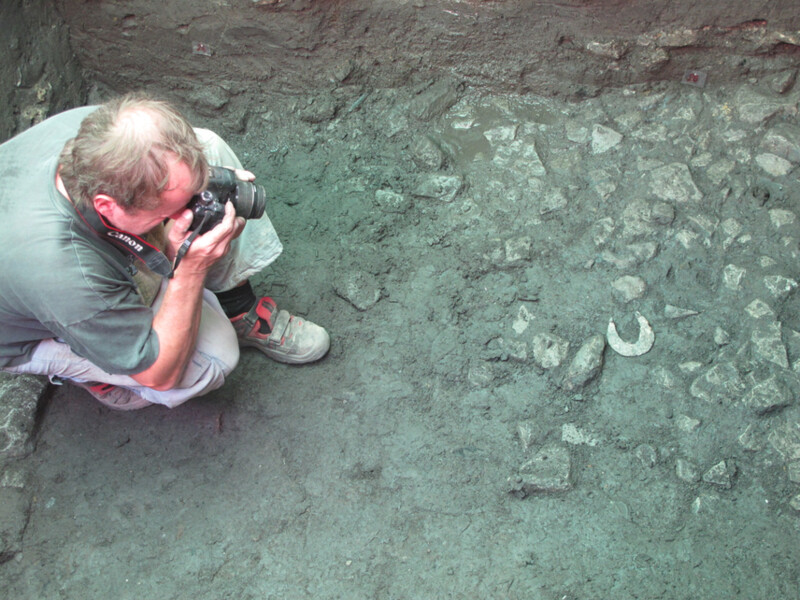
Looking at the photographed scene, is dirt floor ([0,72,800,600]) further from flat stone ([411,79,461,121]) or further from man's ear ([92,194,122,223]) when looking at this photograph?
man's ear ([92,194,122,223])

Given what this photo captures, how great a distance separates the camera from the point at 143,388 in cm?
212

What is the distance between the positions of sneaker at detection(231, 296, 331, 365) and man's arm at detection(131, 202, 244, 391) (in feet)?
1.74

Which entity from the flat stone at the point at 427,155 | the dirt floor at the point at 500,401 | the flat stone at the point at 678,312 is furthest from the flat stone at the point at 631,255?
the flat stone at the point at 427,155

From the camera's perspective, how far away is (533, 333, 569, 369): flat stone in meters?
2.37

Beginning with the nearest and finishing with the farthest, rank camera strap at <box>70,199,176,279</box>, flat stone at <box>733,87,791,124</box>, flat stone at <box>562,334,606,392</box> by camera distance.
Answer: camera strap at <box>70,199,176,279</box>
flat stone at <box>562,334,606,392</box>
flat stone at <box>733,87,791,124</box>

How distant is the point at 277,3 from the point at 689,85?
1.80m

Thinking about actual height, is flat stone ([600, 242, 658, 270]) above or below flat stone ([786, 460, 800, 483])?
above

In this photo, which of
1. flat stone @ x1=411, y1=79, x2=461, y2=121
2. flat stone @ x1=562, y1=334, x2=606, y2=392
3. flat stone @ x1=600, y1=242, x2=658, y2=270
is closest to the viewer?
flat stone @ x1=562, y1=334, x2=606, y2=392

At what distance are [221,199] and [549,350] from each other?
47.9 inches

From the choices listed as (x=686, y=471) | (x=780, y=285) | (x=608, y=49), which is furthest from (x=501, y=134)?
(x=686, y=471)

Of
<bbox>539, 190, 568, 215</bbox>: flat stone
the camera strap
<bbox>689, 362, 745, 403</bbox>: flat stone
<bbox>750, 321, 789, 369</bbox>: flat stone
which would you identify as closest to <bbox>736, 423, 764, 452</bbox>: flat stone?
<bbox>689, 362, 745, 403</bbox>: flat stone

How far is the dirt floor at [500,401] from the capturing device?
202 centimetres

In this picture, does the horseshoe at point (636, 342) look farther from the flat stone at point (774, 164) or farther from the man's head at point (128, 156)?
the man's head at point (128, 156)

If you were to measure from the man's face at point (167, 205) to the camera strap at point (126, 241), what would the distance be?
20mm
